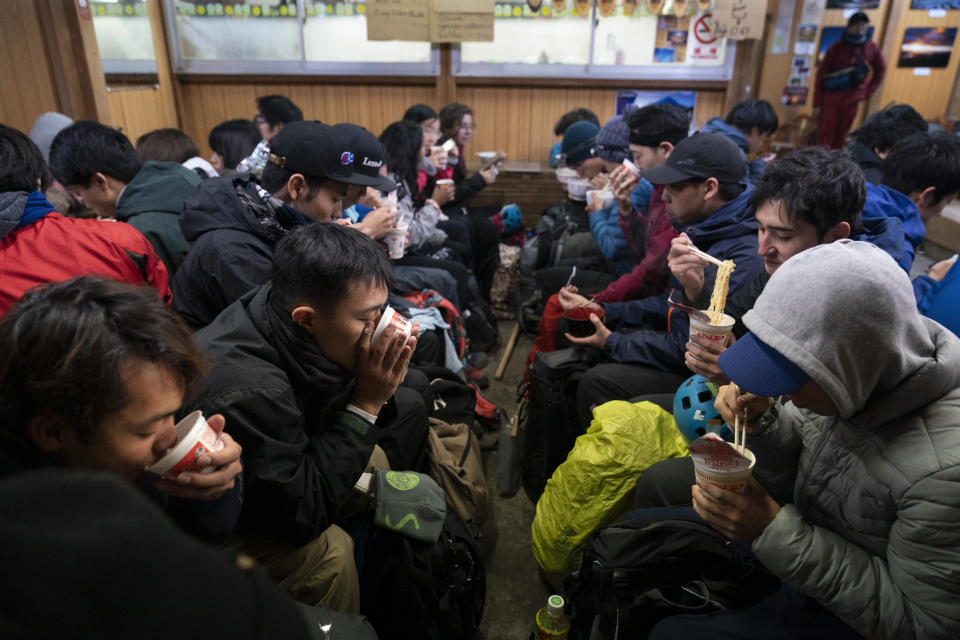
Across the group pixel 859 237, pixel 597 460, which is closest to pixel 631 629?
pixel 597 460

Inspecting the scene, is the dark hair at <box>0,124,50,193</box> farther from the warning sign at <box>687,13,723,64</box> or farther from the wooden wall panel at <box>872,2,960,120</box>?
the wooden wall panel at <box>872,2,960,120</box>

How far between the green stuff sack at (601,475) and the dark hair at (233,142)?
3286 mm

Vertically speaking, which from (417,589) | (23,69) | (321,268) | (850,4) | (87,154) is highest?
(850,4)

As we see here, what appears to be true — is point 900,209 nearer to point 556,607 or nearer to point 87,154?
point 556,607

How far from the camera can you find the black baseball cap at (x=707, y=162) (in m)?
2.53

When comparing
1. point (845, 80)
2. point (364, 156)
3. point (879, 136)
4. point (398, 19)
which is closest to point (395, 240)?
point (364, 156)

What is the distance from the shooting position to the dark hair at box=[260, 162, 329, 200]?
8.11 ft

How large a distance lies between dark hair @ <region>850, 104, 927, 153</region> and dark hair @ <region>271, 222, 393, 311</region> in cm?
380

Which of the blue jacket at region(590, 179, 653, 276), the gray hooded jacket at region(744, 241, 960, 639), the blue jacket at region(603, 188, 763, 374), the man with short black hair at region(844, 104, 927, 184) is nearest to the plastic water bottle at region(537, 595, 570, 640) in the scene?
the gray hooded jacket at region(744, 241, 960, 639)

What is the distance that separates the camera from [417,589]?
181 cm

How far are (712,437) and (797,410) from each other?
0.50 metres

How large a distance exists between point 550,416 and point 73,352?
6.56 feet

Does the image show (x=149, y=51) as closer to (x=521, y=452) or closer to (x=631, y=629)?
(x=521, y=452)

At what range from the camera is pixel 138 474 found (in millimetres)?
1116
